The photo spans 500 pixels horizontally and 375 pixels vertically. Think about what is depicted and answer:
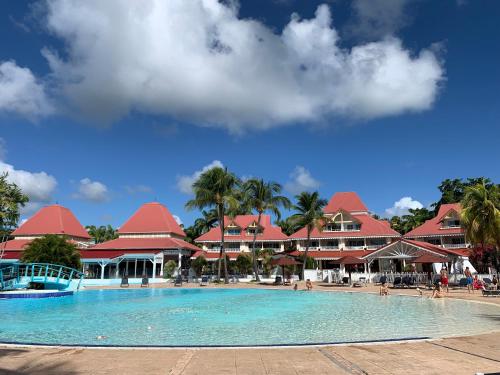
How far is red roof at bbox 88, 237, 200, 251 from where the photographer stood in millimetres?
44009

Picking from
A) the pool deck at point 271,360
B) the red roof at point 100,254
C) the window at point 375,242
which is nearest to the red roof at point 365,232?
the window at point 375,242

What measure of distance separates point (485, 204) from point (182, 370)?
25726mm

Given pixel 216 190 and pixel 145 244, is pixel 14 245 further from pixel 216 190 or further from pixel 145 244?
pixel 216 190

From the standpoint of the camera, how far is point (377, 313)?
1571 centimetres

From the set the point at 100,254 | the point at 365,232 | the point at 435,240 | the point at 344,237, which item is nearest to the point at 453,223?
the point at 435,240

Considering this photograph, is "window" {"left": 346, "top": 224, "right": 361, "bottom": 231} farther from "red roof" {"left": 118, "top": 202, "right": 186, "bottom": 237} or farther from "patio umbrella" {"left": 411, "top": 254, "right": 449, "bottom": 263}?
"red roof" {"left": 118, "top": 202, "right": 186, "bottom": 237}

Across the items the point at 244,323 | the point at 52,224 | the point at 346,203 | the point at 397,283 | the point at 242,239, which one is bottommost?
the point at 244,323

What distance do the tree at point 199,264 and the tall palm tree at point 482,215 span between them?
2626 centimetres

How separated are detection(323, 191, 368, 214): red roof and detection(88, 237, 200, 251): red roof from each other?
1850 cm

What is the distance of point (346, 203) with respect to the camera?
52406 mm

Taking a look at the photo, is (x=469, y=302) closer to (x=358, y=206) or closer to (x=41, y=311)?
(x=41, y=311)

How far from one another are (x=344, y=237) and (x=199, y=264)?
1667 centimetres

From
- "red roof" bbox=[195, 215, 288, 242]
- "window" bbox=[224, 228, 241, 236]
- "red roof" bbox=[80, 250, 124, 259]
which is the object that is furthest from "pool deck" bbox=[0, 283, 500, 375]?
"window" bbox=[224, 228, 241, 236]

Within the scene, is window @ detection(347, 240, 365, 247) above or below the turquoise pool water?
above
